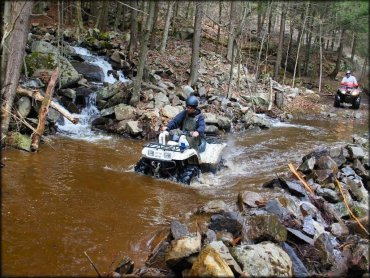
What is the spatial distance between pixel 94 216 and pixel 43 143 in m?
4.82

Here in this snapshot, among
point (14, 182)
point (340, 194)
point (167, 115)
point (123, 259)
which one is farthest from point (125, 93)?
point (123, 259)

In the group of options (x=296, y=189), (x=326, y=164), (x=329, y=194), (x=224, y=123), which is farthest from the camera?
(x=224, y=123)

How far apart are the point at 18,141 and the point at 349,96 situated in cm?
1684

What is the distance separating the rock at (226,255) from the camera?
4.48 metres

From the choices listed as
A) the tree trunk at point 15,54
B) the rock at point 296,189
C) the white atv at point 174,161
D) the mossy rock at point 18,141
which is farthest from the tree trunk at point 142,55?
the rock at point 296,189

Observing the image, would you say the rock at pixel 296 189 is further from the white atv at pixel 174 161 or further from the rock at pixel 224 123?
the rock at pixel 224 123

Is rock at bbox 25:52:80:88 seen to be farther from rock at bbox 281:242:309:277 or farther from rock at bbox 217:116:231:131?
rock at bbox 281:242:309:277

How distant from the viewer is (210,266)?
422 cm

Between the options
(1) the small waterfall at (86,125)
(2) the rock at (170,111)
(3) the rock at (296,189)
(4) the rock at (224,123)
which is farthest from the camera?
(4) the rock at (224,123)

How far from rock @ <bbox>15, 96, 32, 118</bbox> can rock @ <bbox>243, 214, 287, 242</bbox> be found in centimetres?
723

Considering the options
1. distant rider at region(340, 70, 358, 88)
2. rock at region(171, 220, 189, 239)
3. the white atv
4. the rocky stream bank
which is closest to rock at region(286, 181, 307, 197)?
the rocky stream bank

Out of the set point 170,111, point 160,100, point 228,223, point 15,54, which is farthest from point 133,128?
point 228,223

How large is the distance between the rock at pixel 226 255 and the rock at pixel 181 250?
19cm

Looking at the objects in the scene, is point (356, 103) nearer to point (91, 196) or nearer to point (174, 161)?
point (174, 161)
